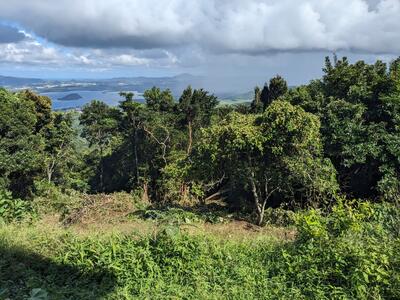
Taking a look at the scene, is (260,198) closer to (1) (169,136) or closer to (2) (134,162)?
(1) (169,136)

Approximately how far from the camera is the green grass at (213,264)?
15.7 feet

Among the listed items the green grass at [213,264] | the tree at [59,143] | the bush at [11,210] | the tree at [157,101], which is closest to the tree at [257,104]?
the tree at [157,101]

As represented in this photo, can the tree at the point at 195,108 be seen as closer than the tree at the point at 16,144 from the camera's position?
No

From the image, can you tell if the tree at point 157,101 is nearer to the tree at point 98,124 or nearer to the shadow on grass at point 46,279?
the tree at point 98,124

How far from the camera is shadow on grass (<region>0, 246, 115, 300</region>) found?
479 centimetres

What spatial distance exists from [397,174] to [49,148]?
19.6m

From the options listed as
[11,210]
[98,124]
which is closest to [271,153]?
[11,210]

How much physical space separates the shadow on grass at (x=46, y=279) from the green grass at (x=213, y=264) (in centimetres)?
1

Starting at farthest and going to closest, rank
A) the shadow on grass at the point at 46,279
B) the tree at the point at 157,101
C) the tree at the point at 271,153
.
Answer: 1. the tree at the point at 157,101
2. the tree at the point at 271,153
3. the shadow on grass at the point at 46,279

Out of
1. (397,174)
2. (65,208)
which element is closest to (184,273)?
(65,208)

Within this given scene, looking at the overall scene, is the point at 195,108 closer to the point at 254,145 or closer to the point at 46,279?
the point at 254,145

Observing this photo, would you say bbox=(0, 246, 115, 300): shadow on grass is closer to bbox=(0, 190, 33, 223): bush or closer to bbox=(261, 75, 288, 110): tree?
bbox=(0, 190, 33, 223): bush

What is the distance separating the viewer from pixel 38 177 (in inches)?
876

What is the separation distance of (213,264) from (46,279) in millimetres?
2047
